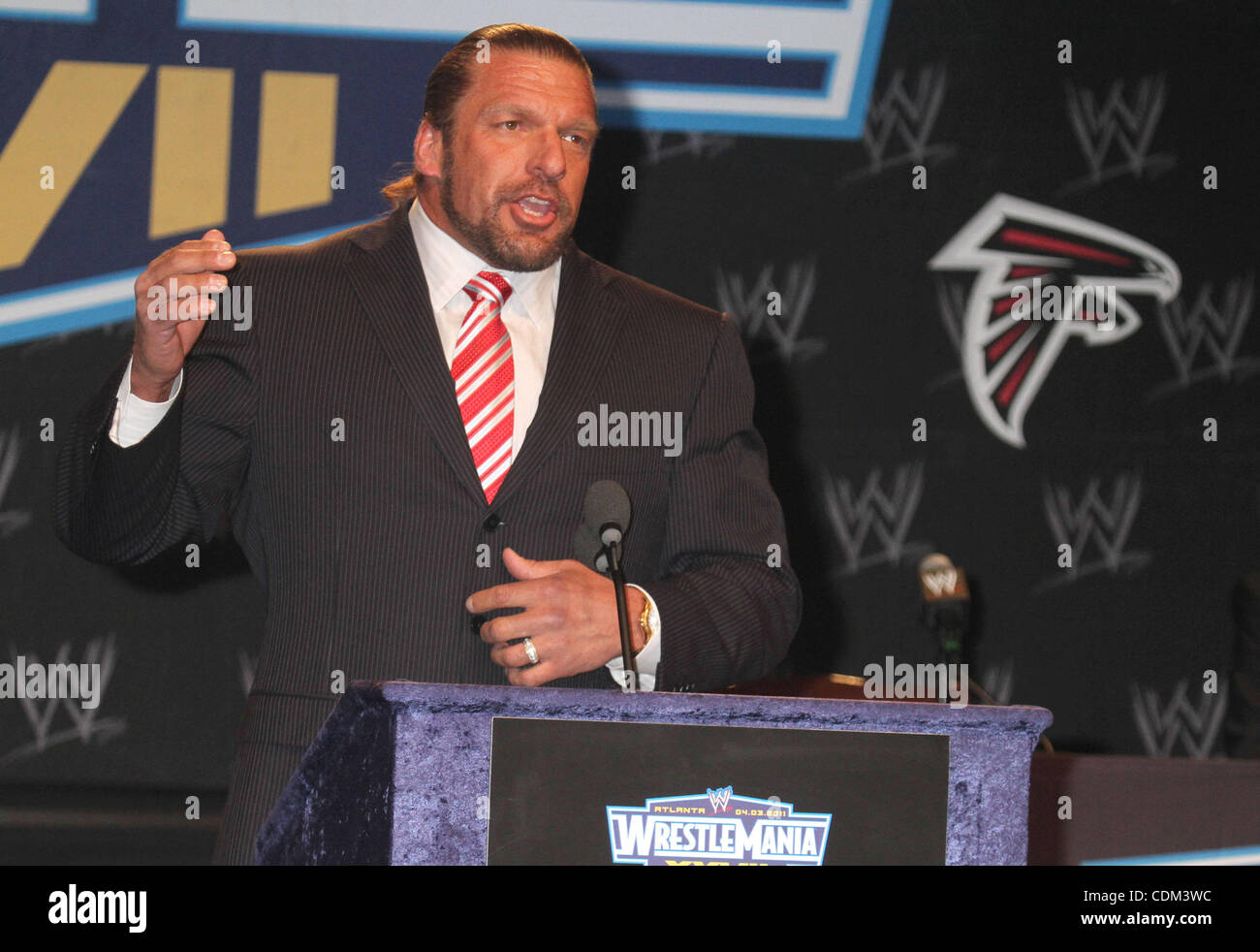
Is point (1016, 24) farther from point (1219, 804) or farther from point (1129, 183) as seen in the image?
point (1219, 804)

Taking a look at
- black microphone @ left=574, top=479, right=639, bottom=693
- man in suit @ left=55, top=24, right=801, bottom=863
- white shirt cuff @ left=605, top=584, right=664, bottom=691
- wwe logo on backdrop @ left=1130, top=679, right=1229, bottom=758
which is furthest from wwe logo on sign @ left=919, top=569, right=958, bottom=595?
wwe logo on backdrop @ left=1130, top=679, right=1229, bottom=758

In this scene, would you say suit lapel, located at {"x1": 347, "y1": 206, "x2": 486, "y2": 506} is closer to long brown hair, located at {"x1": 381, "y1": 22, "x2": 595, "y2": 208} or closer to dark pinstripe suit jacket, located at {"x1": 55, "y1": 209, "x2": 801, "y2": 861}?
dark pinstripe suit jacket, located at {"x1": 55, "y1": 209, "x2": 801, "y2": 861}

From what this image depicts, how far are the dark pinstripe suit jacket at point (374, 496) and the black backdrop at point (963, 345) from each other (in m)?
2.42

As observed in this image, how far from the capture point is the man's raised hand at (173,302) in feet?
5.74

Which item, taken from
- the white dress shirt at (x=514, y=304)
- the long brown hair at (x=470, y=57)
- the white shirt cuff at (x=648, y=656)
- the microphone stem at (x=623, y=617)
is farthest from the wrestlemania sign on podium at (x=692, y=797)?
the long brown hair at (x=470, y=57)

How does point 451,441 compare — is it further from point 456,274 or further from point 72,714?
point 72,714

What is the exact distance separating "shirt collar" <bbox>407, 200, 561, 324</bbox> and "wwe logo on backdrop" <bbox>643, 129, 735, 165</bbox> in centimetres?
235

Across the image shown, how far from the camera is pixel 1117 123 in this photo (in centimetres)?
473

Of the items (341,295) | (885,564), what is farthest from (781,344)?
(341,295)

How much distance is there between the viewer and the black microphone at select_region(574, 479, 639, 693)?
167cm

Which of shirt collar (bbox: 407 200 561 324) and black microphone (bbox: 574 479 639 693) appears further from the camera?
shirt collar (bbox: 407 200 561 324)

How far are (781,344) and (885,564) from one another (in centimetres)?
84

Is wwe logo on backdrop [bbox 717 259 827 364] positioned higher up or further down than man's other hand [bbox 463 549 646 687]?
higher up

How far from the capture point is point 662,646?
1.94 metres
